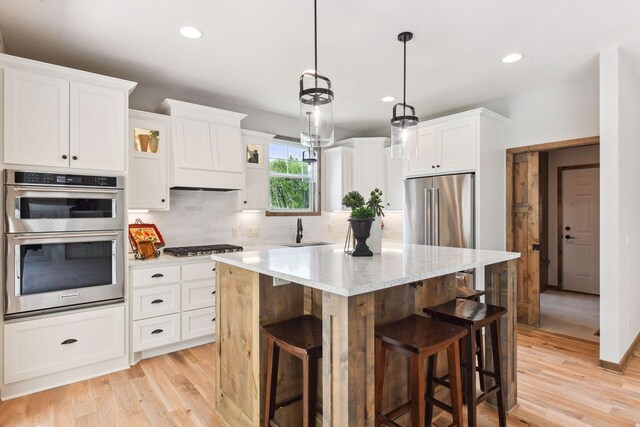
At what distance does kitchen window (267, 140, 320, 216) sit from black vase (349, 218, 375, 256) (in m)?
2.59

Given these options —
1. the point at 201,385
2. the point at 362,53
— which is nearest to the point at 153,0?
the point at 362,53

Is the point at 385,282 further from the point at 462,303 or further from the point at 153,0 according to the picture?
the point at 153,0

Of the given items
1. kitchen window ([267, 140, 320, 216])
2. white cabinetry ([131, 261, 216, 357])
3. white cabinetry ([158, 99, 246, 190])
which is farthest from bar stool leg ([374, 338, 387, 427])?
kitchen window ([267, 140, 320, 216])

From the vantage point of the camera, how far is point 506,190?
4.19m

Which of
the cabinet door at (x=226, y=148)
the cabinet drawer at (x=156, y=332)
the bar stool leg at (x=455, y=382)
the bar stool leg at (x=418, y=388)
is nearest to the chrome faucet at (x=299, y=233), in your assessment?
the cabinet door at (x=226, y=148)

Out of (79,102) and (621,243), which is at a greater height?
(79,102)

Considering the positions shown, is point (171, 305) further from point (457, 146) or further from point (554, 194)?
point (554, 194)

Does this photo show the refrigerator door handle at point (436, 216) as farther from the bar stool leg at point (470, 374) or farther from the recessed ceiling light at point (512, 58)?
the bar stool leg at point (470, 374)

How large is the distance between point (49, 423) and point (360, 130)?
199 inches

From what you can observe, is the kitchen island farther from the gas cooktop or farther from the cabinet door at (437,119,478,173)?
the cabinet door at (437,119,478,173)

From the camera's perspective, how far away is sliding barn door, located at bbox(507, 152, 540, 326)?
13.3ft

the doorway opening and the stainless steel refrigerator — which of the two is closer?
the stainless steel refrigerator

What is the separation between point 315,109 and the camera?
2.16 meters

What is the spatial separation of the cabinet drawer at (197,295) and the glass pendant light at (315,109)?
6.21 ft
